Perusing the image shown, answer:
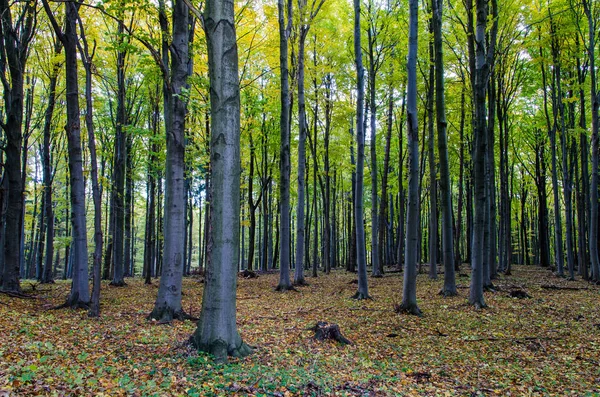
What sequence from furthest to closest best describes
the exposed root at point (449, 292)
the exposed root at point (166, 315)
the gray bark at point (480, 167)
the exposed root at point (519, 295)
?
the exposed root at point (449, 292) → the exposed root at point (519, 295) → the gray bark at point (480, 167) → the exposed root at point (166, 315)

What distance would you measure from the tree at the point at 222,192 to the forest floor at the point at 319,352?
1.17 ft

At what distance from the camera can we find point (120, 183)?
48.6 feet

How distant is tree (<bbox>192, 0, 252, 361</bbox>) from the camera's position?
436 cm

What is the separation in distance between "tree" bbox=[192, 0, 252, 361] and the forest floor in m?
0.36

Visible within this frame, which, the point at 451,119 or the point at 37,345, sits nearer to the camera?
the point at 37,345

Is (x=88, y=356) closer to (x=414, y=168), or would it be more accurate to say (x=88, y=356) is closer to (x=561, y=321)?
(x=414, y=168)

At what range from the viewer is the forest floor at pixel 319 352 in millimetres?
3707

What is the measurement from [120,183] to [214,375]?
13.0 m

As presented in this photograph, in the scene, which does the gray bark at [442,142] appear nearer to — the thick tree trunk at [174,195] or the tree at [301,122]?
the tree at [301,122]

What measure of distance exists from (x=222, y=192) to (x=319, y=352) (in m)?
2.85

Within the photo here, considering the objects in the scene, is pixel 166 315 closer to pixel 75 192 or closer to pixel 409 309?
pixel 75 192

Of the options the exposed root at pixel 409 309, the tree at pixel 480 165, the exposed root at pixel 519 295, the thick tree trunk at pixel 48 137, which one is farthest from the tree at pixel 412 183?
the thick tree trunk at pixel 48 137

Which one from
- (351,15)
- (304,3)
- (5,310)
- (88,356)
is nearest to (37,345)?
(88,356)

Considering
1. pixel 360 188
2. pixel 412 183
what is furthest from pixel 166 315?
pixel 360 188
